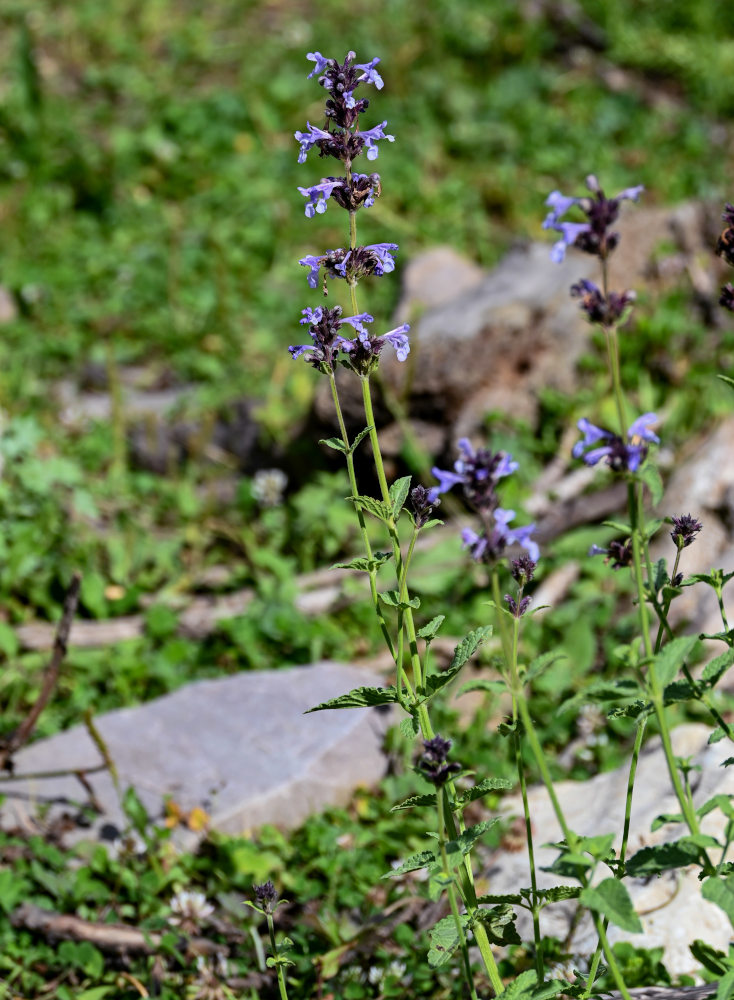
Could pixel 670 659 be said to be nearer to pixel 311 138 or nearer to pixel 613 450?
pixel 613 450

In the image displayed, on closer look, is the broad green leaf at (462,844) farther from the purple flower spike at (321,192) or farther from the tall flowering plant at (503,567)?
the purple flower spike at (321,192)

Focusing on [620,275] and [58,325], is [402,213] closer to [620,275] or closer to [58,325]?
[620,275]

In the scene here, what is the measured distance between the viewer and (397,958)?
2.94 meters

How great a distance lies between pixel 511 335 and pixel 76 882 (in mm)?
3279

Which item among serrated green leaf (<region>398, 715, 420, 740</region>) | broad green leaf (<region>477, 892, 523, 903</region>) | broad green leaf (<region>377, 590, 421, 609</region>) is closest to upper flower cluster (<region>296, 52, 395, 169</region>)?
broad green leaf (<region>377, 590, 421, 609</region>)

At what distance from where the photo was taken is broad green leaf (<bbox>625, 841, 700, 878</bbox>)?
1.81 meters

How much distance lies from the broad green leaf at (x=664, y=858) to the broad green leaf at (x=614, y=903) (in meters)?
0.09

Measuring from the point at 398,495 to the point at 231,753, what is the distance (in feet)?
6.17

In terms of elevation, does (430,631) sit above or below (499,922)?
above

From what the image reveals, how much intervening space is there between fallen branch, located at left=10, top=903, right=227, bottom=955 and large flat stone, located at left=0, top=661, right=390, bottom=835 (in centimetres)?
46

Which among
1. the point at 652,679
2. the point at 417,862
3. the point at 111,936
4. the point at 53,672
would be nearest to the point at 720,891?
the point at 652,679

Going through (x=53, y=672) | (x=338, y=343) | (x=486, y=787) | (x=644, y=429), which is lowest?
(x=486, y=787)

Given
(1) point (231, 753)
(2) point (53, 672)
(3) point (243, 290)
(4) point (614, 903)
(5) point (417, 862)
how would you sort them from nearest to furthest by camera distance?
1. (4) point (614, 903)
2. (5) point (417, 862)
3. (2) point (53, 672)
4. (1) point (231, 753)
5. (3) point (243, 290)

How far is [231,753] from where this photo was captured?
3.70 m
